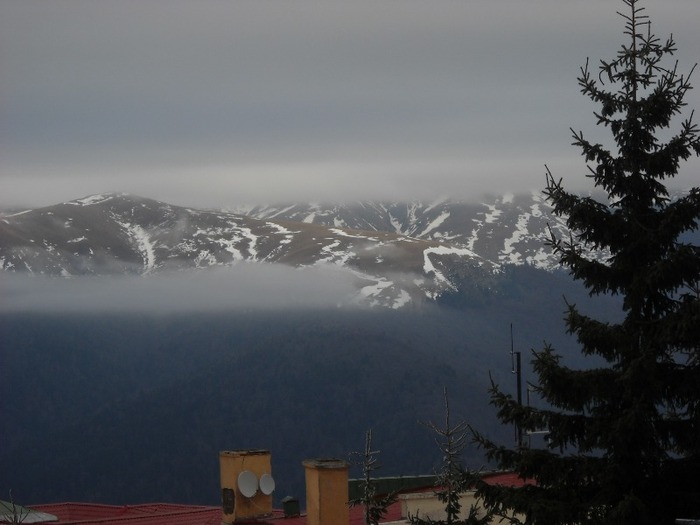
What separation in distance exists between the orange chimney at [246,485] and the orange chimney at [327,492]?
5.92 m

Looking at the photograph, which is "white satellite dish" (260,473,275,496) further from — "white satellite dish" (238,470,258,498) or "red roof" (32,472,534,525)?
"red roof" (32,472,534,525)

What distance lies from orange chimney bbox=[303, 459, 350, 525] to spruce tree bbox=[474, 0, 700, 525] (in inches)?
478

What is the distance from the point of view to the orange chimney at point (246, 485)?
46.0 m

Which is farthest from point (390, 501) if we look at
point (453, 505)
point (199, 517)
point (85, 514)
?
point (85, 514)

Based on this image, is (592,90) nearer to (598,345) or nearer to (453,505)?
(598,345)

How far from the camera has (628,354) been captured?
26797 millimetres

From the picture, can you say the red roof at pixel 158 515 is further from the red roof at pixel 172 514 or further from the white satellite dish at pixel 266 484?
the white satellite dish at pixel 266 484

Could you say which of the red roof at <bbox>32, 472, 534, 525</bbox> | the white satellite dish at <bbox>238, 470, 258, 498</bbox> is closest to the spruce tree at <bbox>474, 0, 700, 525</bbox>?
the red roof at <bbox>32, 472, 534, 525</bbox>

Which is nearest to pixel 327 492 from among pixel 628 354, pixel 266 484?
pixel 266 484

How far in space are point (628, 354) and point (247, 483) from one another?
71.5ft

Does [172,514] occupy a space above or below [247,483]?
below

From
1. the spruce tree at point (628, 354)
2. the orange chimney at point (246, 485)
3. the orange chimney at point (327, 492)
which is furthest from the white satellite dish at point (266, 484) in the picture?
the spruce tree at point (628, 354)

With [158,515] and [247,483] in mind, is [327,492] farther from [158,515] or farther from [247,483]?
[158,515]

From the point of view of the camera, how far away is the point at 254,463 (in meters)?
46.6
